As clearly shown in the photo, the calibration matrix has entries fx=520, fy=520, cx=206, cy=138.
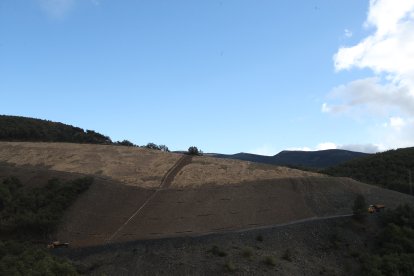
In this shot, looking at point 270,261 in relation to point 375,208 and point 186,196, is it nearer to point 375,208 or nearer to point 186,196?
point 375,208

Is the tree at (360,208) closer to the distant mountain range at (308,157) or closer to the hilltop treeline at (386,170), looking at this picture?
the hilltop treeline at (386,170)

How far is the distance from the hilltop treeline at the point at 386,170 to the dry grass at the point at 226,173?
984 cm

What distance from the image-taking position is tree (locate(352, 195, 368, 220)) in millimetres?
31547

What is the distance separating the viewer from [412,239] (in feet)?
93.3

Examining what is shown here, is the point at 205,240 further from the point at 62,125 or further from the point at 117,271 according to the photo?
the point at 62,125

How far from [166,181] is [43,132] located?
34.4m

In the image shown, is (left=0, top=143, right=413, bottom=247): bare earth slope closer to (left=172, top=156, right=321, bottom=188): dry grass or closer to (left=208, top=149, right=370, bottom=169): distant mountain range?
(left=172, top=156, right=321, bottom=188): dry grass

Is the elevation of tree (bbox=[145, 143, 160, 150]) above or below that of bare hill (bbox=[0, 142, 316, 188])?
above

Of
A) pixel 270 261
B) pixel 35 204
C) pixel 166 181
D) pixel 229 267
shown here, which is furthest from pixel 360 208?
pixel 35 204

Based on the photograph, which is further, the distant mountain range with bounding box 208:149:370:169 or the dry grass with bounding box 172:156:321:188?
the distant mountain range with bounding box 208:149:370:169

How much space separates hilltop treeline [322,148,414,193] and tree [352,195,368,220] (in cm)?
1179

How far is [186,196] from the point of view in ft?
115

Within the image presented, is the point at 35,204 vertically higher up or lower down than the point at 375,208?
lower down

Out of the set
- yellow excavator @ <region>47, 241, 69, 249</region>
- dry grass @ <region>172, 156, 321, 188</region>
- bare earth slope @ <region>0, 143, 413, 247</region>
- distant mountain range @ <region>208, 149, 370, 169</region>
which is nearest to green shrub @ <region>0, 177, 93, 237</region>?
bare earth slope @ <region>0, 143, 413, 247</region>
